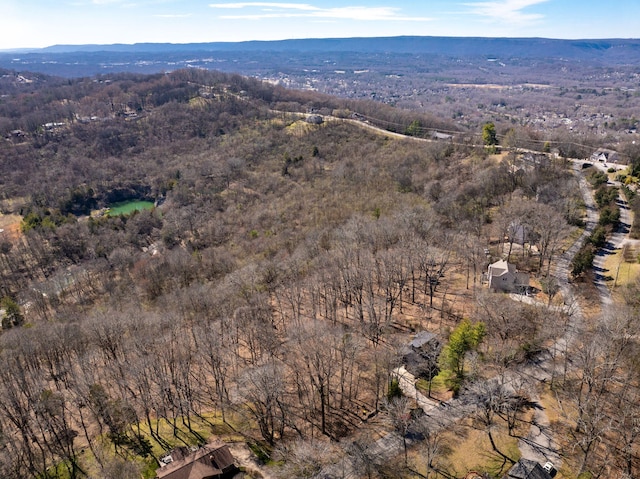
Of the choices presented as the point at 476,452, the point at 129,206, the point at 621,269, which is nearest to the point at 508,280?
the point at 621,269

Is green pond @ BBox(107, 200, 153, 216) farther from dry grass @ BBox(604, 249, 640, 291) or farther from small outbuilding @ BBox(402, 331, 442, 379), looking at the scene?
dry grass @ BBox(604, 249, 640, 291)

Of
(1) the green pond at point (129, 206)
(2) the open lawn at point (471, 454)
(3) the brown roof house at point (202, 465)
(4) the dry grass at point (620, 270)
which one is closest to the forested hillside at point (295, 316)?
(2) the open lawn at point (471, 454)

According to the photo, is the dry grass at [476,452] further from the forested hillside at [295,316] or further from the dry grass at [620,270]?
the dry grass at [620,270]

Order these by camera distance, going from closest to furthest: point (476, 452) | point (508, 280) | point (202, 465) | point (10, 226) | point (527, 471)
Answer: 1. point (527, 471)
2. point (202, 465)
3. point (476, 452)
4. point (508, 280)
5. point (10, 226)

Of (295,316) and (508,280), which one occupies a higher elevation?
(508,280)

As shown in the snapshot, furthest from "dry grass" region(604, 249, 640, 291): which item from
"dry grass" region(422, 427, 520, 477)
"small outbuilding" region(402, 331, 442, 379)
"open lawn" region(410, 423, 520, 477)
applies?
"open lawn" region(410, 423, 520, 477)

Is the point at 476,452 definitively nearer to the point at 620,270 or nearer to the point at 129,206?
the point at 620,270
